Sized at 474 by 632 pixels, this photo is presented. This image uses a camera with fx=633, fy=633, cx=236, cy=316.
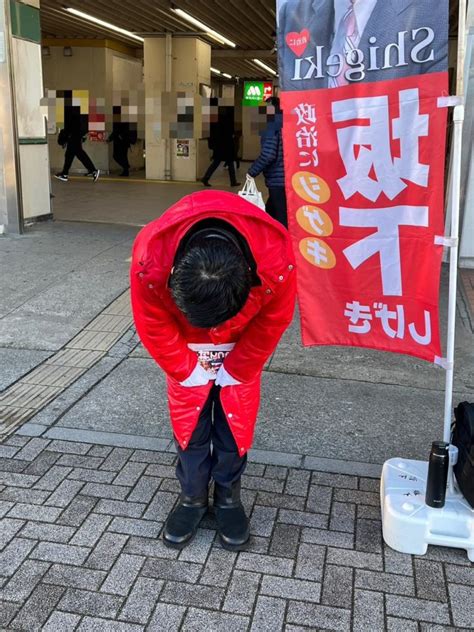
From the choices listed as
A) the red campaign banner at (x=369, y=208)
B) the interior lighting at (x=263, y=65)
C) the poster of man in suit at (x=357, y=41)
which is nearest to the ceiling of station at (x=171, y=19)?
the interior lighting at (x=263, y=65)

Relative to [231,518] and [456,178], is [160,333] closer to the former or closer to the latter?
[231,518]

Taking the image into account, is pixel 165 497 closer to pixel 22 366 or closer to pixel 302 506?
pixel 302 506

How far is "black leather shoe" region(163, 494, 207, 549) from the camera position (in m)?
2.55

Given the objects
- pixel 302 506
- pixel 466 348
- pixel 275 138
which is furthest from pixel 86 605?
pixel 275 138

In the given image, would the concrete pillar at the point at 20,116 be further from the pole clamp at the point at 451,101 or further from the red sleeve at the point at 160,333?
the pole clamp at the point at 451,101

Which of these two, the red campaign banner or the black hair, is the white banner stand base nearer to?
the red campaign banner

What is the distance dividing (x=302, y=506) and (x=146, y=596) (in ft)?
2.77

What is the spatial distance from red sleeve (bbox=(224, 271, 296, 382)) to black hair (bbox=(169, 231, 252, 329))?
1.11ft

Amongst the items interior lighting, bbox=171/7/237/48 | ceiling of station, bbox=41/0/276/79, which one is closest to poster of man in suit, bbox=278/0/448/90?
ceiling of station, bbox=41/0/276/79

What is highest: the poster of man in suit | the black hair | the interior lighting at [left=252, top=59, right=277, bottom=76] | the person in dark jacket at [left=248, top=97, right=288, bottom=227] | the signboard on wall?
the interior lighting at [left=252, top=59, right=277, bottom=76]

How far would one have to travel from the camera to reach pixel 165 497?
2875 millimetres

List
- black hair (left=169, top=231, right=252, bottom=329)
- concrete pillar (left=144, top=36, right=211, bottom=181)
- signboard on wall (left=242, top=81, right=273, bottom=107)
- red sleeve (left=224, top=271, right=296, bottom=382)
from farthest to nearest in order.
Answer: signboard on wall (left=242, top=81, right=273, bottom=107) → concrete pillar (left=144, top=36, right=211, bottom=181) → red sleeve (left=224, top=271, right=296, bottom=382) → black hair (left=169, top=231, right=252, bottom=329)

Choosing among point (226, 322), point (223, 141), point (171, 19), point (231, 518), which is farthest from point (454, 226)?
point (171, 19)

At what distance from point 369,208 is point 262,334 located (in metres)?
0.82
